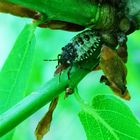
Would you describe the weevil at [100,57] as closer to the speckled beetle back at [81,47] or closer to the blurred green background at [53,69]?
the speckled beetle back at [81,47]

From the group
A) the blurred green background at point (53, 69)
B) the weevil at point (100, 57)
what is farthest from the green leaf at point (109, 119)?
the blurred green background at point (53, 69)

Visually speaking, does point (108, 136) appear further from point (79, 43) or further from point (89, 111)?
point (79, 43)

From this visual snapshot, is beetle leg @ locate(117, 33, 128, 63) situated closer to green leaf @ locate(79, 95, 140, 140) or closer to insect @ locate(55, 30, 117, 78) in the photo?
insect @ locate(55, 30, 117, 78)

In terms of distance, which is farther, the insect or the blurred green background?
the blurred green background

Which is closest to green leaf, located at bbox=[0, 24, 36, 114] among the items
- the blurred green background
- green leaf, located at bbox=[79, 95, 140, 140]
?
green leaf, located at bbox=[79, 95, 140, 140]

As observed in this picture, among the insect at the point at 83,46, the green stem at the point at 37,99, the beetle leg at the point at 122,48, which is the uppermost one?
the insect at the point at 83,46

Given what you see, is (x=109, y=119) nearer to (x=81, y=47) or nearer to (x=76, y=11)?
(x=81, y=47)
